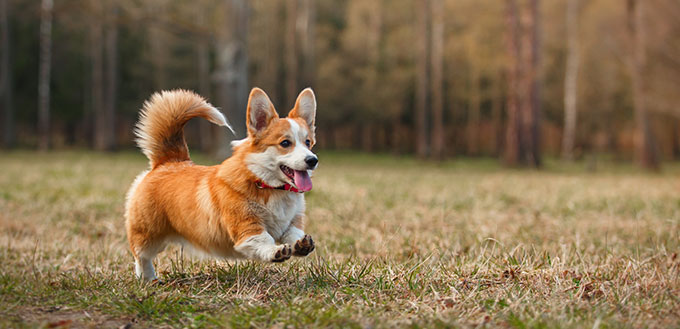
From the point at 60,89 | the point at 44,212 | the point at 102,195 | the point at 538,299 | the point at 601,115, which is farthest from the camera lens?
the point at 601,115

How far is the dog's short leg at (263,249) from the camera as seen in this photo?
2.84m

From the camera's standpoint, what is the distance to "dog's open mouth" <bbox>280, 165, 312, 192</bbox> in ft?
10.2

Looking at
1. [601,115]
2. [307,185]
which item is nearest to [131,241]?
[307,185]

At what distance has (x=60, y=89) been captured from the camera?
31984 mm

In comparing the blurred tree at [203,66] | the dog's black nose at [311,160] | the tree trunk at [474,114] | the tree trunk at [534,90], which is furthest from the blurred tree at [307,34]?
the dog's black nose at [311,160]

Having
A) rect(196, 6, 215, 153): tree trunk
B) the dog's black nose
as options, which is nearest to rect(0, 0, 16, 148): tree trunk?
rect(196, 6, 215, 153): tree trunk

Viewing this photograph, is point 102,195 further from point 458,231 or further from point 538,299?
point 538,299

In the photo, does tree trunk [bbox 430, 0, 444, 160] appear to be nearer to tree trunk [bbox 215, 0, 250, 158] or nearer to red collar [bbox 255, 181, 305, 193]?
tree trunk [bbox 215, 0, 250, 158]

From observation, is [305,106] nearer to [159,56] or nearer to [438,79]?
[438,79]

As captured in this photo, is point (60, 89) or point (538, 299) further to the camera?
point (60, 89)

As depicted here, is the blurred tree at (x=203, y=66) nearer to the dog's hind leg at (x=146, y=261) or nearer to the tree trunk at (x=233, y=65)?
the tree trunk at (x=233, y=65)

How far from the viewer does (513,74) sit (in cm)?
1881

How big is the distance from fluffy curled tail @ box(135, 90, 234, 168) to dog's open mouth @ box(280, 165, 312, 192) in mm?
812

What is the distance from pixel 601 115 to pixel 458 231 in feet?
106
